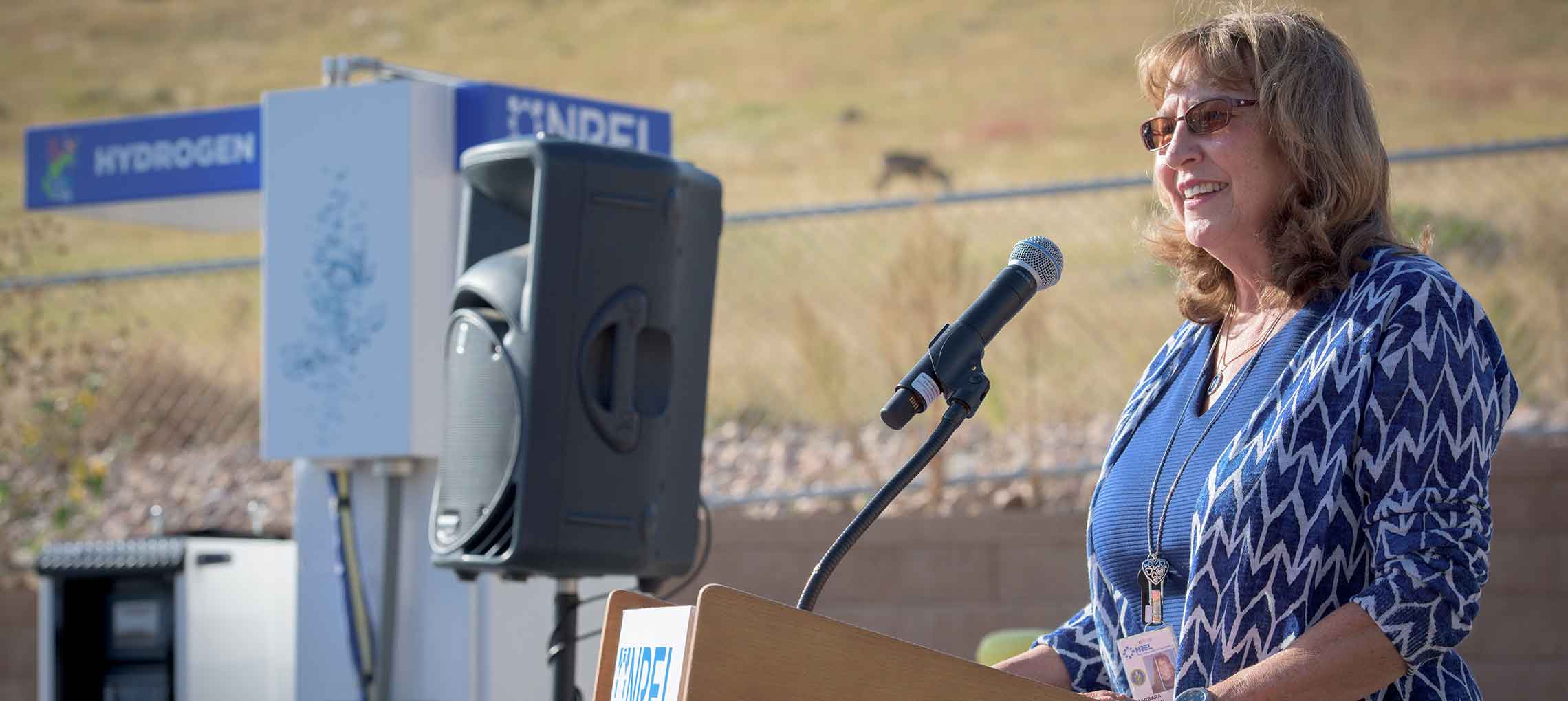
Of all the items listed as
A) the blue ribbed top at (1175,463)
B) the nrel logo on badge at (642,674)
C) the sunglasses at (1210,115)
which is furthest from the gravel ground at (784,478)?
the nrel logo on badge at (642,674)

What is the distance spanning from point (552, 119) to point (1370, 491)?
10.4 ft

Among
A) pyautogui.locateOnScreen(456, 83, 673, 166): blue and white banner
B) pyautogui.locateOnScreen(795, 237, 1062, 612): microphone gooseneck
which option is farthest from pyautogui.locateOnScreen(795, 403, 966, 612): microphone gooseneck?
pyautogui.locateOnScreen(456, 83, 673, 166): blue and white banner

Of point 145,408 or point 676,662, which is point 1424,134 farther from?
point 676,662

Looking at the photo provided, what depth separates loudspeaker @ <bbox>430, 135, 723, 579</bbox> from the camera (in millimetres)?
3496

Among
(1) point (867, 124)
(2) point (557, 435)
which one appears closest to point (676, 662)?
(2) point (557, 435)

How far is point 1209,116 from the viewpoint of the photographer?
7.49 feet

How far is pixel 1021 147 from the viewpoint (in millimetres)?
19688

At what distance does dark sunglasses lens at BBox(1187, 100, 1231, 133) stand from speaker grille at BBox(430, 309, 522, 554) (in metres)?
1.74

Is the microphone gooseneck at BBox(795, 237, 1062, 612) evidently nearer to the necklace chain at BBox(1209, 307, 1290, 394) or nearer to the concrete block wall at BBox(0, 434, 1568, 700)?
the necklace chain at BBox(1209, 307, 1290, 394)

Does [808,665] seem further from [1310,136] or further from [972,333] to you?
[1310,136]

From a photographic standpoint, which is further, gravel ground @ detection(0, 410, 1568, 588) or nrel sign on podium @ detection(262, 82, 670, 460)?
gravel ground @ detection(0, 410, 1568, 588)

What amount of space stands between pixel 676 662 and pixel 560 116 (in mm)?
3261

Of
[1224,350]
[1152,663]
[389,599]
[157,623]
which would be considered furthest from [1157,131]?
[157,623]

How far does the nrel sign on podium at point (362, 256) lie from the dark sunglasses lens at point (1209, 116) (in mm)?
2552
